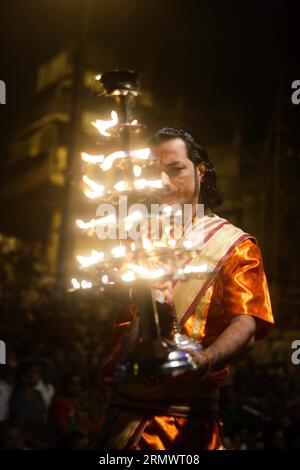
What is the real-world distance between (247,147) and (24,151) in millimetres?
8759

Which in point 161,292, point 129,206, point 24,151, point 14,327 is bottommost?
point 14,327

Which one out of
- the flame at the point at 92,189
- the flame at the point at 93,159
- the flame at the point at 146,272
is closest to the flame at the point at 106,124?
the flame at the point at 93,159

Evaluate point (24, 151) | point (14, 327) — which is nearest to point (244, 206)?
point (24, 151)

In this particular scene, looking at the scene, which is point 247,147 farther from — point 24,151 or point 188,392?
point 188,392

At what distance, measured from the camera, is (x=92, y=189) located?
2.88m

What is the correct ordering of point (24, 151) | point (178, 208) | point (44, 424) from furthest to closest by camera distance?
point (24, 151)
point (44, 424)
point (178, 208)

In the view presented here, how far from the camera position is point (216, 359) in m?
2.71

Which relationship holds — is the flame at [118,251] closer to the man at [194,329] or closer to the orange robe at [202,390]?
the man at [194,329]

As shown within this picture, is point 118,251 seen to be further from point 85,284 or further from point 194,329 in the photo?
point 194,329

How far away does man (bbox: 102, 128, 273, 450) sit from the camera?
10.1 ft

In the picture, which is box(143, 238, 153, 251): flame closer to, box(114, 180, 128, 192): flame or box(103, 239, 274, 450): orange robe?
box(114, 180, 128, 192): flame

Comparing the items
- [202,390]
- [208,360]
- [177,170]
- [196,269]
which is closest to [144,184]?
[196,269]

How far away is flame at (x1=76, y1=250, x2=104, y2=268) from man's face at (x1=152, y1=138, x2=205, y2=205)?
0.54m

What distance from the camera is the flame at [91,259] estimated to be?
2877mm
